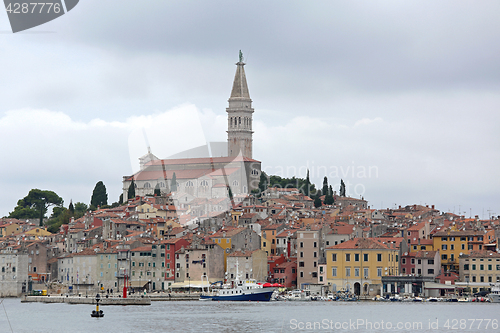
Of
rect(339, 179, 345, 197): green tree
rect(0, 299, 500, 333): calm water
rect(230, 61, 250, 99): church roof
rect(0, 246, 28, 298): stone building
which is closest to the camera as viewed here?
rect(0, 299, 500, 333): calm water

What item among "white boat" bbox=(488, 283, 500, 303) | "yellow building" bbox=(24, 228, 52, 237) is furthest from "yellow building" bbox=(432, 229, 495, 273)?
"yellow building" bbox=(24, 228, 52, 237)

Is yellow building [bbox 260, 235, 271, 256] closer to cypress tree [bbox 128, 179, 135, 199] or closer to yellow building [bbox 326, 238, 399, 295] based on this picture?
yellow building [bbox 326, 238, 399, 295]

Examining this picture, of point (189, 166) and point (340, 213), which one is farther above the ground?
point (189, 166)

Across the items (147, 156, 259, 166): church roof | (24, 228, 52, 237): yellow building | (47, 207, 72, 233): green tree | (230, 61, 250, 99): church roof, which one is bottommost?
(24, 228, 52, 237): yellow building

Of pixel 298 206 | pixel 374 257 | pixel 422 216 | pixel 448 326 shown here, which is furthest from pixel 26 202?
pixel 448 326

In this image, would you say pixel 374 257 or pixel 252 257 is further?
pixel 252 257

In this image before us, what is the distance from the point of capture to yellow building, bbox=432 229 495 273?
76.8 m

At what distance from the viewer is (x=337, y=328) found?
51.1 m

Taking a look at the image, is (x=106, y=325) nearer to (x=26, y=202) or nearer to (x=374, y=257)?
(x=374, y=257)

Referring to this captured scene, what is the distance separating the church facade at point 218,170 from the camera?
5002 inches

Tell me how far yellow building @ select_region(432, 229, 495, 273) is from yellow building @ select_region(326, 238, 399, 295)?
5294 millimetres

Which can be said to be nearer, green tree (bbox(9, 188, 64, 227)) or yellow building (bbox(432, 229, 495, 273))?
yellow building (bbox(432, 229, 495, 273))

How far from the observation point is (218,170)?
13088 cm

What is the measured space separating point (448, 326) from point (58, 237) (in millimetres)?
52670
